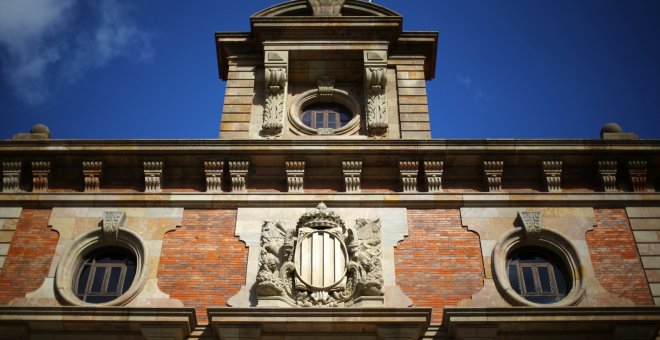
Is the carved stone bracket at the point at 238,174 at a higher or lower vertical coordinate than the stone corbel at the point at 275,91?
lower

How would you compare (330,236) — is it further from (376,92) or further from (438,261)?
(376,92)

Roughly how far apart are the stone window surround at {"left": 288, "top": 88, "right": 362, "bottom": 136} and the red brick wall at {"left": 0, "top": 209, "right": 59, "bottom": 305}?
18.1 ft

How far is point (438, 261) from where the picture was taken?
43.6ft

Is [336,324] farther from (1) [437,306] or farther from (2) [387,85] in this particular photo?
(2) [387,85]

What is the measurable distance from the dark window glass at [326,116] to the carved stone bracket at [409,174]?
96.1 inches

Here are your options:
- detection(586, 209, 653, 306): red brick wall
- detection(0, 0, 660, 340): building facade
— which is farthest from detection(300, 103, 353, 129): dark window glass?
detection(586, 209, 653, 306): red brick wall

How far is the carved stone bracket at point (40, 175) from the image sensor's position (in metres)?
14.6

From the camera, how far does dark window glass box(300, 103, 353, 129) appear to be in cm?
1636

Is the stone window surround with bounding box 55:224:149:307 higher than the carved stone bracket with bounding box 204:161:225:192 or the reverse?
the reverse

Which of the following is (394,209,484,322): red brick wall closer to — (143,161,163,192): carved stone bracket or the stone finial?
(143,161,163,192): carved stone bracket

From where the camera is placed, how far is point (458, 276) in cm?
1305

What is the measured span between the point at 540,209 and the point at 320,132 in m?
4.93

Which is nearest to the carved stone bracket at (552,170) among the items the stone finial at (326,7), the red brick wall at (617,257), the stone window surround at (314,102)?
the red brick wall at (617,257)

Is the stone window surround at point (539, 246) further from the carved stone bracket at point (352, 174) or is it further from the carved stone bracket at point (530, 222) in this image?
the carved stone bracket at point (352, 174)
